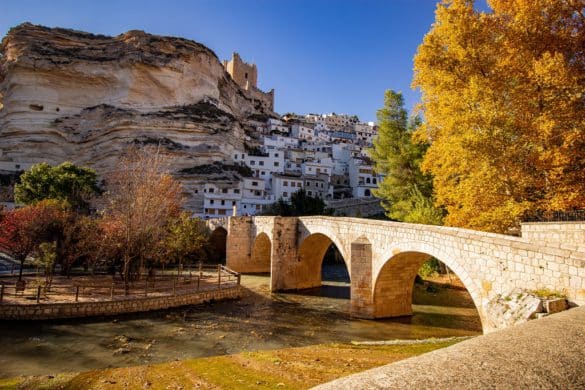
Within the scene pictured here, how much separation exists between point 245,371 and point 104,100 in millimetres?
66636

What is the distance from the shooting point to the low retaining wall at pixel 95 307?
1477cm

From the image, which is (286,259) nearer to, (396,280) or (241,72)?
(396,280)

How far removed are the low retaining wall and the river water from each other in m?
0.52

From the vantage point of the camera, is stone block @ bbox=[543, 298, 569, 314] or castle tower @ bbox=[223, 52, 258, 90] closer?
stone block @ bbox=[543, 298, 569, 314]

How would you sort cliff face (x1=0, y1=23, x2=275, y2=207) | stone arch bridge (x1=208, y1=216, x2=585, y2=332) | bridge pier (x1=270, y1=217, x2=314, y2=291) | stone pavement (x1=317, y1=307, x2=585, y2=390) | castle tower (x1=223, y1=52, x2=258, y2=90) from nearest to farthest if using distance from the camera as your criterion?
stone pavement (x1=317, y1=307, x2=585, y2=390) < stone arch bridge (x1=208, y1=216, x2=585, y2=332) < bridge pier (x1=270, y1=217, x2=314, y2=291) < cliff face (x1=0, y1=23, x2=275, y2=207) < castle tower (x1=223, y1=52, x2=258, y2=90)

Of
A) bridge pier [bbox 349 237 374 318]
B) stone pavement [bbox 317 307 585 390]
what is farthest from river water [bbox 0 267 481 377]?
stone pavement [bbox 317 307 585 390]

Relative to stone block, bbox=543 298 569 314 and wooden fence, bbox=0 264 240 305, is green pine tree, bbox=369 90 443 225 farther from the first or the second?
stone block, bbox=543 298 569 314

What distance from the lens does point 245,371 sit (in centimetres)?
923

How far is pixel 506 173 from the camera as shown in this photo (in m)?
11.7

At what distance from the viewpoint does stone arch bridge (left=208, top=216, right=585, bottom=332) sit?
7520mm

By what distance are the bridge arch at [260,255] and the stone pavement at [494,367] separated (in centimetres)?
2744

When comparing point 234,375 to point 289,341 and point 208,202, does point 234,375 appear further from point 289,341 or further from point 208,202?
point 208,202

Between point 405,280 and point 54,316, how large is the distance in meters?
15.6

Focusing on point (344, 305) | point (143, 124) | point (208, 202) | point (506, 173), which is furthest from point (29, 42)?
point (506, 173)
